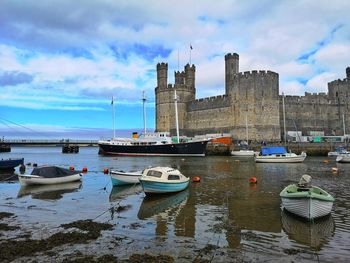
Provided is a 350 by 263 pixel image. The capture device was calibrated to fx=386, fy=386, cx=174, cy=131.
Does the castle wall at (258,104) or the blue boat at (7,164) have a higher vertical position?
the castle wall at (258,104)

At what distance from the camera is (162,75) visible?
2611 inches

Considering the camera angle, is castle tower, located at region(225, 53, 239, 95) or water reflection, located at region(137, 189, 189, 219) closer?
water reflection, located at region(137, 189, 189, 219)

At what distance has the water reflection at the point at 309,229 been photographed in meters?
8.23

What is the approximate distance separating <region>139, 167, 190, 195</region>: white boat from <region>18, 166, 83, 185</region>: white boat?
565cm

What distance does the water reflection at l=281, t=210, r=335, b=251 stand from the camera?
8.23 meters

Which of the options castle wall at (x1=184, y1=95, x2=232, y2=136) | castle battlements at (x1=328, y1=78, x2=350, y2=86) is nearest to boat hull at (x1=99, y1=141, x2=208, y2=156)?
castle wall at (x1=184, y1=95, x2=232, y2=136)

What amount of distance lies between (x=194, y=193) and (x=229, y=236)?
6.62m

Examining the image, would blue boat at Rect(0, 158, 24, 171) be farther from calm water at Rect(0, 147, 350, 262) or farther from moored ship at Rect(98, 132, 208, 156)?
moored ship at Rect(98, 132, 208, 156)

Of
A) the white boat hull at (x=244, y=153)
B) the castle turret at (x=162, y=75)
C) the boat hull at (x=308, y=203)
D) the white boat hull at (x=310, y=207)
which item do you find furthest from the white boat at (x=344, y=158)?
the castle turret at (x=162, y=75)

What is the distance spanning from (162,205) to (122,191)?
12.2 feet

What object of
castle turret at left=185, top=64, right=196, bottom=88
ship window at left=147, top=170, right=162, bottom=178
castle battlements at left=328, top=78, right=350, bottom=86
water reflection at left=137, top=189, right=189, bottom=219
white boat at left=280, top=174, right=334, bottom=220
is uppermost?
castle turret at left=185, top=64, right=196, bottom=88

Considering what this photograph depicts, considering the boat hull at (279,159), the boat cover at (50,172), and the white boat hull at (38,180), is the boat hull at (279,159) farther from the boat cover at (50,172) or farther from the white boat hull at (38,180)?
the white boat hull at (38,180)

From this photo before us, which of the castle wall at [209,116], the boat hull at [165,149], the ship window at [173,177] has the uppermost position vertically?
the castle wall at [209,116]

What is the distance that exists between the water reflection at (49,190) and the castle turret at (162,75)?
160ft
